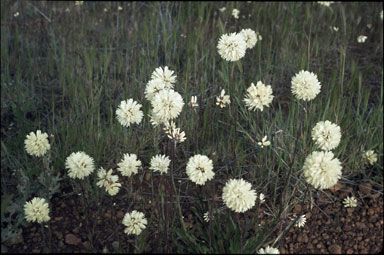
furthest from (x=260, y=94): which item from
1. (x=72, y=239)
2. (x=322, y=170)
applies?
(x=72, y=239)

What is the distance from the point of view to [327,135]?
5.40ft

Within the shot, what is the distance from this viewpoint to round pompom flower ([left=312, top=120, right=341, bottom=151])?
1634 millimetres

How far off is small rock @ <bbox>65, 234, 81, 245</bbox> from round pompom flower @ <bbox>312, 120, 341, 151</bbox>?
48.0 inches

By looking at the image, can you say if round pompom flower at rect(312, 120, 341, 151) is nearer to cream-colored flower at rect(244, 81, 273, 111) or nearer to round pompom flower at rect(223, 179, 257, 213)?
cream-colored flower at rect(244, 81, 273, 111)

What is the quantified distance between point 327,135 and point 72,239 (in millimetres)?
1284

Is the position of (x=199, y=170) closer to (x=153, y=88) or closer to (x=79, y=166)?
(x=153, y=88)

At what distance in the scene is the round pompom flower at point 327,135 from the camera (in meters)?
1.63

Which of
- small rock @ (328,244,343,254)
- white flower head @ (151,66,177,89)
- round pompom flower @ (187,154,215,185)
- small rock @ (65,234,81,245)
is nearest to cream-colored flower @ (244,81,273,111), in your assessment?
round pompom flower @ (187,154,215,185)

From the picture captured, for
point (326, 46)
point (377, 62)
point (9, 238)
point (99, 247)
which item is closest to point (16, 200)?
point (9, 238)

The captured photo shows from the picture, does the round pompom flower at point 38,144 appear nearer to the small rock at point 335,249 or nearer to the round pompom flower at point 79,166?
the round pompom flower at point 79,166

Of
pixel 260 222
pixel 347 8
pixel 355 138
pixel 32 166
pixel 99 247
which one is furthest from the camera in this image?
pixel 347 8

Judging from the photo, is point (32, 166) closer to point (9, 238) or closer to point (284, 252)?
point (9, 238)

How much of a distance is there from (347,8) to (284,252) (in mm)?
3448

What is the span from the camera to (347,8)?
4.54 metres
